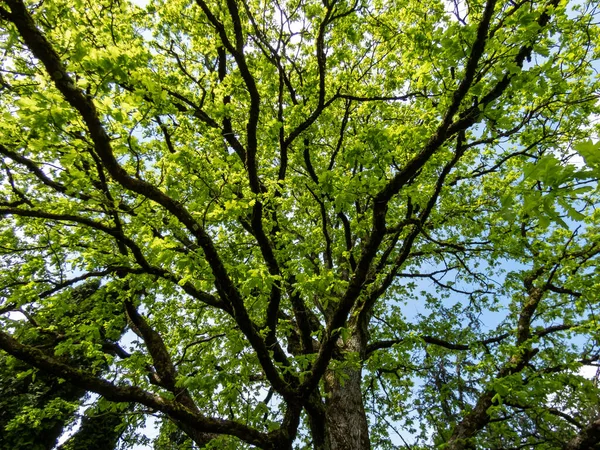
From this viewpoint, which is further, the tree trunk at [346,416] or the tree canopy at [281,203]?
the tree trunk at [346,416]

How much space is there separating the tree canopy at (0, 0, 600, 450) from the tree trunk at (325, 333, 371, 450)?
0.04 meters

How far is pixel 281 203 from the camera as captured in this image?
6.97 meters

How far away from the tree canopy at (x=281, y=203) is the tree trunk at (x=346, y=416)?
0.13 feet

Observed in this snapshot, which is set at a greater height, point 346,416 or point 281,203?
point 281,203

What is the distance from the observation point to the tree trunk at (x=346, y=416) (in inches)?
245

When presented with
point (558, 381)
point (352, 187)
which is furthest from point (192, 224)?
point (558, 381)

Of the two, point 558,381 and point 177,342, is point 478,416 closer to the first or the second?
point 558,381

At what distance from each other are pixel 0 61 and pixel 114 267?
3.56m

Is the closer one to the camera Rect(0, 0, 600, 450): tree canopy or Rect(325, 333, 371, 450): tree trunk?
Rect(0, 0, 600, 450): tree canopy

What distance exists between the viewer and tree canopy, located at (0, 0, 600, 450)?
4027 millimetres

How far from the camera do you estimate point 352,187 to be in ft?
15.7

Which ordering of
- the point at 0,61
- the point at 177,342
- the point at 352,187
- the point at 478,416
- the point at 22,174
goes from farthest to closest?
1. the point at 177,342
2. the point at 22,174
3. the point at 478,416
4. the point at 0,61
5. the point at 352,187

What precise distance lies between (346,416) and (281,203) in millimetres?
4266

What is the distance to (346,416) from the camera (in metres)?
6.55
